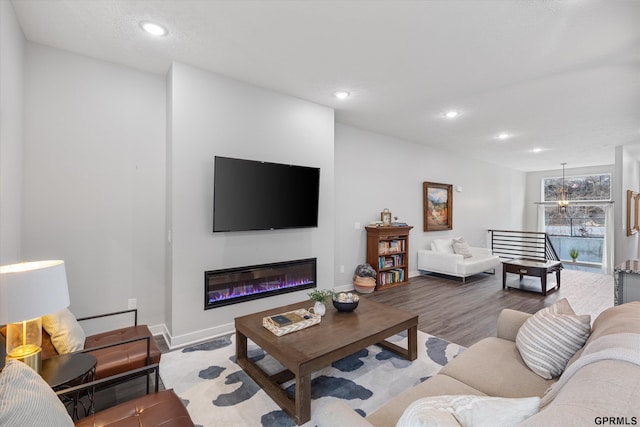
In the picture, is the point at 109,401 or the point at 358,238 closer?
the point at 109,401

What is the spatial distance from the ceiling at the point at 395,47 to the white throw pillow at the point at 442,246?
9.60ft

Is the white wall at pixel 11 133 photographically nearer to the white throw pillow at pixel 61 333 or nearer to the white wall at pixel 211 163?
the white throw pillow at pixel 61 333

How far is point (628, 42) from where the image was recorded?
2531 mm

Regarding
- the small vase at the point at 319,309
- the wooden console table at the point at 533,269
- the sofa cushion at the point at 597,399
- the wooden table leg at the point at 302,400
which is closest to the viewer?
the sofa cushion at the point at 597,399

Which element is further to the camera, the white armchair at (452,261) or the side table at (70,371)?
the white armchair at (452,261)

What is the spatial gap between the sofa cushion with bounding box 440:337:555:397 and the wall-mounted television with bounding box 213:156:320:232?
2384mm

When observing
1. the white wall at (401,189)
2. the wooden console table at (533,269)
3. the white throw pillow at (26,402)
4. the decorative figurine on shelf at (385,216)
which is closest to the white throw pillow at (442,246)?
the white wall at (401,189)

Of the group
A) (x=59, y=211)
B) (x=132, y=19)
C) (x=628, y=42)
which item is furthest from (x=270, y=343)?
(x=628, y=42)

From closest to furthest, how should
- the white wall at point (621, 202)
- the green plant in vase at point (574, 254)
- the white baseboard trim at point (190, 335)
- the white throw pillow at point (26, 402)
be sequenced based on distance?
the white throw pillow at point (26, 402) → the white baseboard trim at point (190, 335) → the white wall at point (621, 202) → the green plant in vase at point (574, 254)

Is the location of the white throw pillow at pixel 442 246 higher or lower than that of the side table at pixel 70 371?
higher

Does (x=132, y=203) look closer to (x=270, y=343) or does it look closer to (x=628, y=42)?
(x=270, y=343)

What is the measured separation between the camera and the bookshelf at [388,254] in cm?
517

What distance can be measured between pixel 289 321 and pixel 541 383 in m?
1.69

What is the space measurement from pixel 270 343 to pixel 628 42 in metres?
3.92
